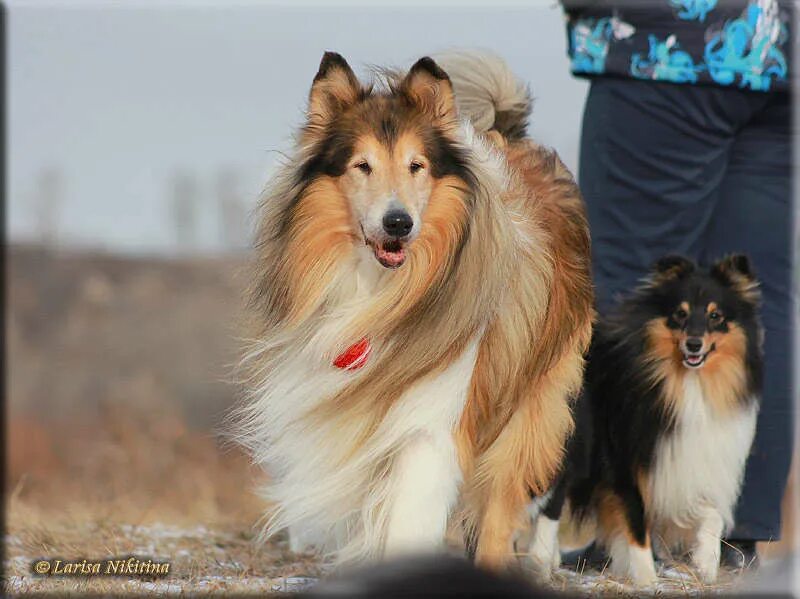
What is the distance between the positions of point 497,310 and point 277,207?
812 mm

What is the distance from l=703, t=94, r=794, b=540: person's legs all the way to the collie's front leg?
1.45 meters

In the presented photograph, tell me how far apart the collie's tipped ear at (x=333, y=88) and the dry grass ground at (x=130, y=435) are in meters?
0.88

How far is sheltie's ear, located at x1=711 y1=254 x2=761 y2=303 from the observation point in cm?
383

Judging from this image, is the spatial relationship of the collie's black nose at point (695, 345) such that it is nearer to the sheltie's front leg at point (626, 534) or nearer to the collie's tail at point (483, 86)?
the sheltie's front leg at point (626, 534)

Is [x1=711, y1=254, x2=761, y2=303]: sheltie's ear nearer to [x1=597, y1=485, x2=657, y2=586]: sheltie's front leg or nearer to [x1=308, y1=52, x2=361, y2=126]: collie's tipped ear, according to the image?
[x1=597, y1=485, x2=657, y2=586]: sheltie's front leg

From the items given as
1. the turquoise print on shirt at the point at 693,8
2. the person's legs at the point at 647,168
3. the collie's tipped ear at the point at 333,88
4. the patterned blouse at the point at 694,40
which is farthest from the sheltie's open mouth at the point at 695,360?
the collie's tipped ear at the point at 333,88

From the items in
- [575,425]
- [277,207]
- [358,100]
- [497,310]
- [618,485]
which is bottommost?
[618,485]

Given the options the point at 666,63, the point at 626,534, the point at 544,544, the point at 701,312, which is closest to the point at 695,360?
the point at 701,312

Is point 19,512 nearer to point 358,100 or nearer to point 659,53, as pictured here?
point 358,100

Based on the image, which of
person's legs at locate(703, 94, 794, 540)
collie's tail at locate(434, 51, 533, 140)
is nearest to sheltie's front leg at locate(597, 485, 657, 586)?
person's legs at locate(703, 94, 794, 540)

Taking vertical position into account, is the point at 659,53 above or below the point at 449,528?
above

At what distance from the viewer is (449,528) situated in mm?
3506

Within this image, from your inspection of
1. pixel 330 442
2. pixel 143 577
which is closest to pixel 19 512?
pixel 143 577

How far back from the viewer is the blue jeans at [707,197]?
3795mm
